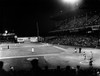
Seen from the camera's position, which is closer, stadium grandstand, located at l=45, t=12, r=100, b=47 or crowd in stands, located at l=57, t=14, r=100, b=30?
stadium grandstand, located at l=45, t=12, r=100, b=47

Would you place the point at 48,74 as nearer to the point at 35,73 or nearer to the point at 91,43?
the point at 35,73

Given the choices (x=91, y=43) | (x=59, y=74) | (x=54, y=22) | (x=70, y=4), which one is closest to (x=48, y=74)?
(x=59, y=74)

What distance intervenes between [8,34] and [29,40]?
45.9 ft

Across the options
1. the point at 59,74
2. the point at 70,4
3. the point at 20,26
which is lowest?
the point at 59,74

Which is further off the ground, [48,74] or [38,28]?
[38,28]

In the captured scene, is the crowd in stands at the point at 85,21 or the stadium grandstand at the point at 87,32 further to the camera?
the crowd in stands at the point at 85,21

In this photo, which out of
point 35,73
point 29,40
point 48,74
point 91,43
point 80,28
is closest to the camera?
point 35,73

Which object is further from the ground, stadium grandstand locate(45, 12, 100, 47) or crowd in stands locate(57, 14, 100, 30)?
crowd in stands locate(57, 14, 100, 30)

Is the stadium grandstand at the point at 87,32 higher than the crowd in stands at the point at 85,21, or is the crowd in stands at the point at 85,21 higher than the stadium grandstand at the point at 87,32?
the crowd in stands at the point at 85,21

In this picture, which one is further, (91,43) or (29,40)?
(29,40)

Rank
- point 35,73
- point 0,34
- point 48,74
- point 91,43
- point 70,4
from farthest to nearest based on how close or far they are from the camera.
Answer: point 0,34 < point 70,4 < point 91,43 < point 48,74 < point 35,73

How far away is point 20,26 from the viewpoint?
79625mm

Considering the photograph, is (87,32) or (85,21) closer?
(87,32)

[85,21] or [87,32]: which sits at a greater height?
[85,21]
